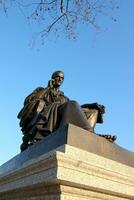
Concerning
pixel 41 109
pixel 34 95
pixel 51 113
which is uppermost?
pixel 34 95

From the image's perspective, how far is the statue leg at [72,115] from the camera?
16.3ft

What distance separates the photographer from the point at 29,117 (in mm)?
5910

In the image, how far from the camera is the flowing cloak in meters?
5.27

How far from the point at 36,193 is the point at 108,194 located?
831 mm

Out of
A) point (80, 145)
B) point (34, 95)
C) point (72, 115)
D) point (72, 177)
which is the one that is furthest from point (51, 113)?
point (72, 177)

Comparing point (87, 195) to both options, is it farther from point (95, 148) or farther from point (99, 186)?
point (95, 148)

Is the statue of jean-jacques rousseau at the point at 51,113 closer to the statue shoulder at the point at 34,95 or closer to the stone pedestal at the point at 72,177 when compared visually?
the statue shoulder at the point at 34,95

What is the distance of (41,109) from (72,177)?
6.83 ft

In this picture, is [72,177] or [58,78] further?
[58,78]

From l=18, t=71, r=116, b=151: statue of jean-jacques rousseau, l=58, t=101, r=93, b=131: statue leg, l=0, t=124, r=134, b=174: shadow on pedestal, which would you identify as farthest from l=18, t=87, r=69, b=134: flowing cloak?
l=0, t=124, r=134, b=174: shadow on pedestal

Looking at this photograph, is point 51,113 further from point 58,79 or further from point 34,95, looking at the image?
point 58,79

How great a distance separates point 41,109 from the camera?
229 inches

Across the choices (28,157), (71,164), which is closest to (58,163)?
(71,164)

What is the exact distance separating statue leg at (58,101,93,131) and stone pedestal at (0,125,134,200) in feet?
1.43
